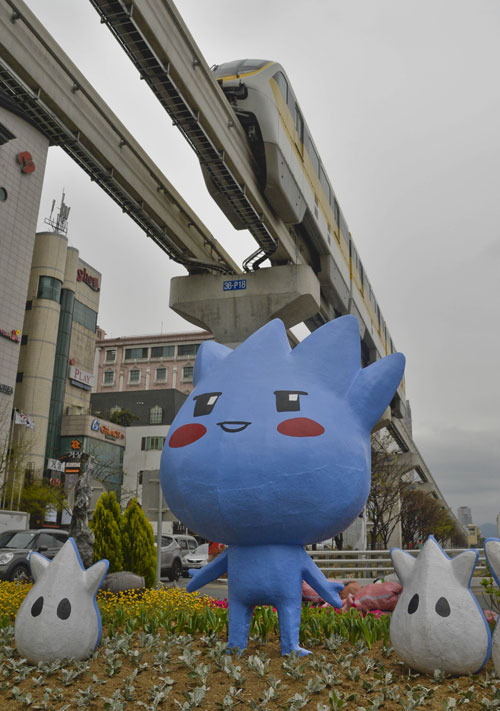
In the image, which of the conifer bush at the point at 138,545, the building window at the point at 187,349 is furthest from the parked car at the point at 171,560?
the building window at the point at 187,349

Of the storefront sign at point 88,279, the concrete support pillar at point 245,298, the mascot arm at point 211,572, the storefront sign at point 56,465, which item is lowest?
the mascot arm at point 211,572

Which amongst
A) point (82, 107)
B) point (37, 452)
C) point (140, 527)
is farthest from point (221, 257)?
point (37, 452)

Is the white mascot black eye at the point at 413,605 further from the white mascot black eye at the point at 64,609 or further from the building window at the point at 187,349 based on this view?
the building window at the point at 187,349

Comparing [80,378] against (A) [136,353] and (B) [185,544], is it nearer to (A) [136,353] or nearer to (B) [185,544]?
(A) [136,353]

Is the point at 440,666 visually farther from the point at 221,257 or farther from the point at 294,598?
the point at 221,257

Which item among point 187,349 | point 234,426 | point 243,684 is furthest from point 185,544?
A: point 187,349

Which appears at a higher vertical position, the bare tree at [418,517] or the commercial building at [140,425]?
the commercial building at [140,425]

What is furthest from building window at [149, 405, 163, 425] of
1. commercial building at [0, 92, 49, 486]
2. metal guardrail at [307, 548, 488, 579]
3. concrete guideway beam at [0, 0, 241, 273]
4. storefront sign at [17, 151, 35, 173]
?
concrete guideway beam at [0, 0, 241, 273]

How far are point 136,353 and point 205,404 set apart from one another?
78477 millimetres

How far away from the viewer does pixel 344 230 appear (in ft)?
81.9

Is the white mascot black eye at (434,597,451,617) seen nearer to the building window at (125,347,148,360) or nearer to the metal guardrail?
the metal guardrail

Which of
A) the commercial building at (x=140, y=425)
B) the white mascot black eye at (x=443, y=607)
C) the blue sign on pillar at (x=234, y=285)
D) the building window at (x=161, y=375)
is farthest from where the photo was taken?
the building window at (x=161, y=375)

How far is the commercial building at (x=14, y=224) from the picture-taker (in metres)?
39.7

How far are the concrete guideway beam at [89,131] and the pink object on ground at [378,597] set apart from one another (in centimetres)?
1102
